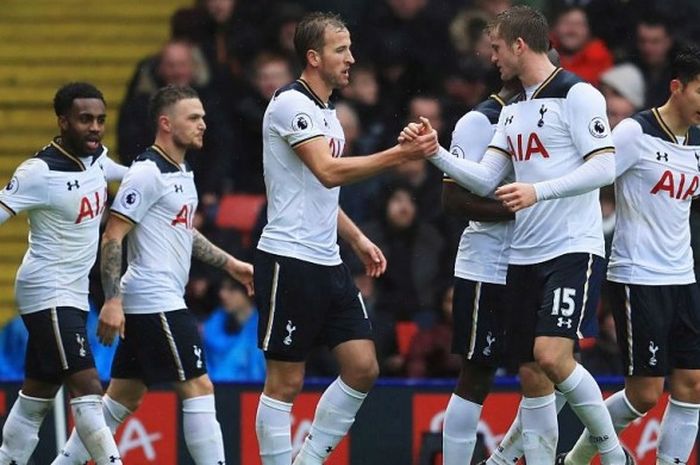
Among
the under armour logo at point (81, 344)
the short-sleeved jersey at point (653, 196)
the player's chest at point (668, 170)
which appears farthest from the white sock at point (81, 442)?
the player's chest at point (668, 170)

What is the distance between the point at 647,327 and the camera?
9.25 m

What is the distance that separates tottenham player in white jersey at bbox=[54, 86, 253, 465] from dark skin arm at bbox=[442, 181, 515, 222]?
1.32m

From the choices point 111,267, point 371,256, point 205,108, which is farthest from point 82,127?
point 205,108

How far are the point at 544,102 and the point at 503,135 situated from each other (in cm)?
35

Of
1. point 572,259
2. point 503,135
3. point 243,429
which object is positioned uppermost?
point 503,135

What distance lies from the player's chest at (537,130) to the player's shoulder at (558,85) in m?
0.03

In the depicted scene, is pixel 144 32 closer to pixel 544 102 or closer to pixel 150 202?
pixel 150 202

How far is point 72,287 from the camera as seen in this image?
9.73m

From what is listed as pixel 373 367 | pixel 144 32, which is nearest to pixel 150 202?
pixel 373 367

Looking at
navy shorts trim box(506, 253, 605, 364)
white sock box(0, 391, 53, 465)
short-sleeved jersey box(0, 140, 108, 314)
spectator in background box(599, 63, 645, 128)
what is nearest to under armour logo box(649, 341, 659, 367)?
navy shorts trim box(506, 253, 605, 364)

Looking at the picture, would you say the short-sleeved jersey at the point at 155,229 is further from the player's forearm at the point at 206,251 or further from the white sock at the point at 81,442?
the white sock at the point at 81,442

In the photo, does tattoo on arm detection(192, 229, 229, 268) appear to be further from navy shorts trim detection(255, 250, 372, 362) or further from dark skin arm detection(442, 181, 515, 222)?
dark skin arm detection(442, 181, 515, 222)

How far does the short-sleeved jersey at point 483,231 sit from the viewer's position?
367 inches

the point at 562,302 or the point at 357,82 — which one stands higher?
the point at 357,82
